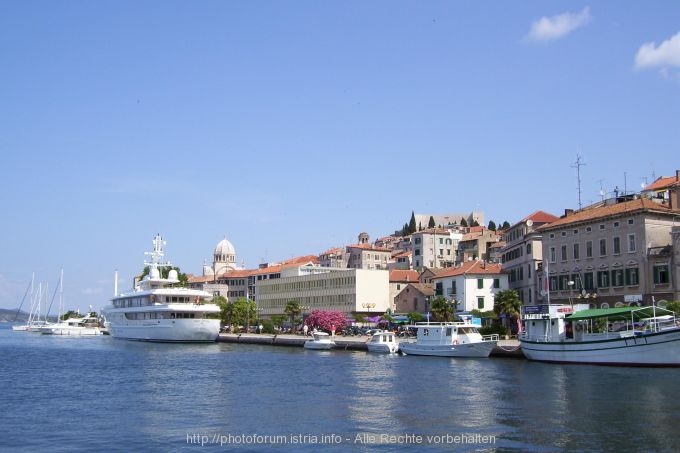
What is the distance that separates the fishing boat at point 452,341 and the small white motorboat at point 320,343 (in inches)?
587

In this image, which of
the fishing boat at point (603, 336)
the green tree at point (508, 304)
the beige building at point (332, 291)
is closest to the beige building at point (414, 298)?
the beige building at point (332, 291)

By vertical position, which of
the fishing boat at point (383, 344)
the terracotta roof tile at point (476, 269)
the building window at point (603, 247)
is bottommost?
the fishing boat at point (383, 344)

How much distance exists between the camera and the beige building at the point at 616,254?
6334cm

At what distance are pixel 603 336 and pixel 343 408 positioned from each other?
94.0 feet

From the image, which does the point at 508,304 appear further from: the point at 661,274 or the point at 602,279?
the point at 661,274

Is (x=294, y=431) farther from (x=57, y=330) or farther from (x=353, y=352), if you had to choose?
(x=57, y=330)

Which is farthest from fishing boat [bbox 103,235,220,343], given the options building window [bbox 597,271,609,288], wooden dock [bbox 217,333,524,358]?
building window [bbox 597,271,609,288]

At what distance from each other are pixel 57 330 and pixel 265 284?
5239 centimetres

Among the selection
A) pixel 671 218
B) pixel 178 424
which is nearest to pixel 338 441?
pixel 178 424

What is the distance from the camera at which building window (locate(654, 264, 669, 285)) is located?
205 feet

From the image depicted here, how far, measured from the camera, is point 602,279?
68.2 m

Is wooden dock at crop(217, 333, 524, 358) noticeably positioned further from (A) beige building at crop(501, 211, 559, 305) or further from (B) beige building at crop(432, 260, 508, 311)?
(B) beige building at crop(432, 260, 508, 311)

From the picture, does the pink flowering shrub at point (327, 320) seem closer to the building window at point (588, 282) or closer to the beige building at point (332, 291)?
the beige building at point (332, 291)

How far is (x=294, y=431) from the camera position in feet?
97.5
